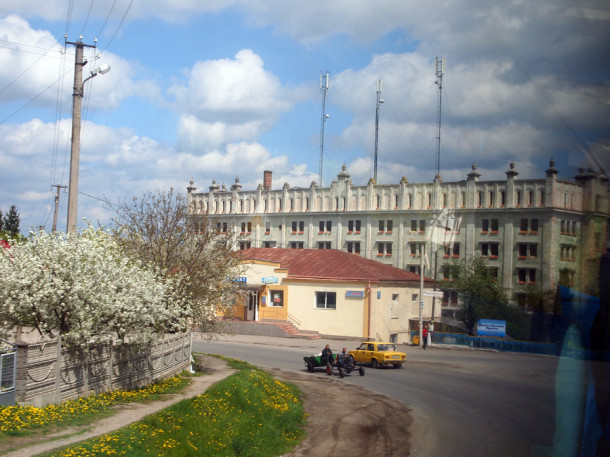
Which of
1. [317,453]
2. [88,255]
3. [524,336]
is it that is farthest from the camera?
[88,255]

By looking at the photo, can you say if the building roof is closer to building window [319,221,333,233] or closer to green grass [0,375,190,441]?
building window [319,221,333,233]

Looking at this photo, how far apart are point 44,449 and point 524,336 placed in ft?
24.6

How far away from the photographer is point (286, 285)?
1656 inches

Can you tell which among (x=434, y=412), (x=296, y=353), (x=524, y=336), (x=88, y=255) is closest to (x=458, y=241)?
(x=524, y=336)

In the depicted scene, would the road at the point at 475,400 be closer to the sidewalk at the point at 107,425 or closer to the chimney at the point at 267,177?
the sidewalk at the point at 107,425

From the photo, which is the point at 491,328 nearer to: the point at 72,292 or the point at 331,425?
the point at 331,425

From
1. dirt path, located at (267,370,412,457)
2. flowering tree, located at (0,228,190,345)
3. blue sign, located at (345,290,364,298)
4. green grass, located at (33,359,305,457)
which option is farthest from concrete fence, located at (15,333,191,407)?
blue sign, located at (345,290,364,298)

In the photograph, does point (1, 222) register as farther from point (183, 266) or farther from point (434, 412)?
point (434, 412)

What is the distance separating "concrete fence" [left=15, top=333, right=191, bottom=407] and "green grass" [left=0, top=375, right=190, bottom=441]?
0.26 metres

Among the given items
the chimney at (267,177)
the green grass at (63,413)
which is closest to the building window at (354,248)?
the chimney at (267,177)

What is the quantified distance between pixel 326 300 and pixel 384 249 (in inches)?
398

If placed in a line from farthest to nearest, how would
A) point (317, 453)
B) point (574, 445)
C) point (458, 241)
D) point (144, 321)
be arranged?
point (144, 321)
point (317, 453)
point (458, 241)
point (574, 445)

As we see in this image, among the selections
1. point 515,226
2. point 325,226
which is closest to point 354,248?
point 325,226

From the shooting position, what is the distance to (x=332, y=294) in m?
34.7
